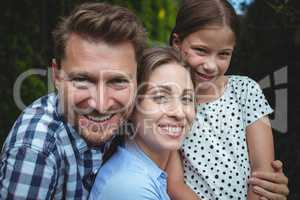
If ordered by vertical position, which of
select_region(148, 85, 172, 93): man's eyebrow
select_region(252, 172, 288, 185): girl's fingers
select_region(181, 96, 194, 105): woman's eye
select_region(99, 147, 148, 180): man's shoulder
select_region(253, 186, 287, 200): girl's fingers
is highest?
select_region(148, 85, 172, 93): man's eyebrow

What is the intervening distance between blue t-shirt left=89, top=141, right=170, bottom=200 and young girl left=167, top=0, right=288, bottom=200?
34cm

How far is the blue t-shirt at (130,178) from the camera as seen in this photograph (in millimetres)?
2357

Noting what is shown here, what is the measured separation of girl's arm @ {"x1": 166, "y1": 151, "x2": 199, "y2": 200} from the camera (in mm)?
2838

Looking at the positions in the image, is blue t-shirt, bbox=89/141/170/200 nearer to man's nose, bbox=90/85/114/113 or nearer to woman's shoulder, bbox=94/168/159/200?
woman's shoulder, bbox=94/168/159/200

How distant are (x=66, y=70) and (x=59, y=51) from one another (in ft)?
0.43

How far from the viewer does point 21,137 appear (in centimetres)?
228

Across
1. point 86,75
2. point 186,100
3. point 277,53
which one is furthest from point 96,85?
point 277,53

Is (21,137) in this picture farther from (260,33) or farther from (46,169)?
(260,33)

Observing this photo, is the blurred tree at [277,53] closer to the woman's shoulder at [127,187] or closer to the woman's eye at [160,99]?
the woman's eye at [160,99]

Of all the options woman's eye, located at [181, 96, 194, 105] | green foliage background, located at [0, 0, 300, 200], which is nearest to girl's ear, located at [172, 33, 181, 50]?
woman's eye, located at [181, 96, 194, 105]

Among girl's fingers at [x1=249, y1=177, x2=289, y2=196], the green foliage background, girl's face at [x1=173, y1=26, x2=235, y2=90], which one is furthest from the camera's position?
the green foliage background

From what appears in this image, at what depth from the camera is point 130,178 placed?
238cm

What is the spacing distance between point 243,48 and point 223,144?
93cm

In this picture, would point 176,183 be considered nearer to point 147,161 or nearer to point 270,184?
point 147,161
